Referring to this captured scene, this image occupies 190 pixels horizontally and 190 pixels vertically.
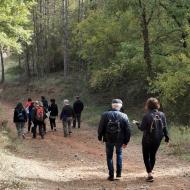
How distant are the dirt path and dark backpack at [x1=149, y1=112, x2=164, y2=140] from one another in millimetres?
1106

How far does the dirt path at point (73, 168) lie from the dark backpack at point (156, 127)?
1.11m

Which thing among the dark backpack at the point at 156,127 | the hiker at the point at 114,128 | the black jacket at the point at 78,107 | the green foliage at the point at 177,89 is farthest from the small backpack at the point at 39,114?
the dark backpack at the point at 156,127

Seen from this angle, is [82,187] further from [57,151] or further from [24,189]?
[57,151]

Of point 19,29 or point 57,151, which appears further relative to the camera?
point 19,29

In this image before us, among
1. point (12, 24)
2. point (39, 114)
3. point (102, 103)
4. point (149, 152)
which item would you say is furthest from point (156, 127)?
point (102, 103)

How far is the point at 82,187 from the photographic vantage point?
11.9 metres

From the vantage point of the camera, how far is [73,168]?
15492 millimetres

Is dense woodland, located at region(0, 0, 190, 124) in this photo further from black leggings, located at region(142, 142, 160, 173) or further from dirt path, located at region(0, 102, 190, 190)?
black leggings, located at region(142, 142, 160, 173)

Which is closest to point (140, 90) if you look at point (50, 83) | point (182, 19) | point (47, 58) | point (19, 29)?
point (182, 19)

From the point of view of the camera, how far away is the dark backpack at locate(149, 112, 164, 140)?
1181cm

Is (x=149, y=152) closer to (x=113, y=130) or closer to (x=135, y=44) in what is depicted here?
(x=113, y=130)

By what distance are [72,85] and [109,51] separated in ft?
42.6

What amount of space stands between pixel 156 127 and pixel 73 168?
4.45 metres

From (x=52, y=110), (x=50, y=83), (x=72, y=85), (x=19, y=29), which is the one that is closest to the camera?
(x=52, y=110)
